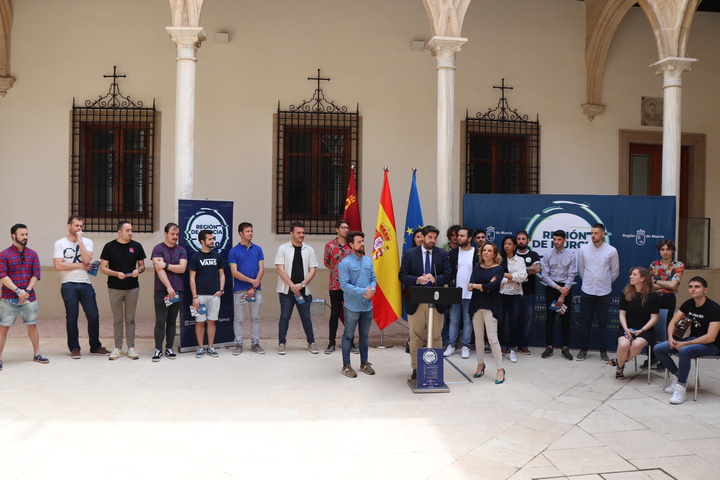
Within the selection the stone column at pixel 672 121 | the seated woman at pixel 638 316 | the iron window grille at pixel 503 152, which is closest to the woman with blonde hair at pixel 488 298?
the seated woman at pixel 638 316

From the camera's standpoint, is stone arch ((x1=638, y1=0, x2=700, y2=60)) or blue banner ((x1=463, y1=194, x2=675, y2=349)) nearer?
blue banner ((x1=463, y1=194, x2=675, y2=349))

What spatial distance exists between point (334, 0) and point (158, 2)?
297 cm

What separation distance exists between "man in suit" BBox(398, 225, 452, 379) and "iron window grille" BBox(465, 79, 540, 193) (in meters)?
4.84

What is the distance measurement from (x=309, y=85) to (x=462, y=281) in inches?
198

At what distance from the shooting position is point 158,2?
1072cm

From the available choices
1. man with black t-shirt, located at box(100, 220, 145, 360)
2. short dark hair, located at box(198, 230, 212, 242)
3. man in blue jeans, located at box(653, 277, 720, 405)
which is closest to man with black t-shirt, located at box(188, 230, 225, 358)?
short dark hair, located at box(198, 230, 212, 242)

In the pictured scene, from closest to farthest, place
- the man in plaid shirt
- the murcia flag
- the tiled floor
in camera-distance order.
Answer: the tiled floor
the man in plaid shirt
the murcia flag

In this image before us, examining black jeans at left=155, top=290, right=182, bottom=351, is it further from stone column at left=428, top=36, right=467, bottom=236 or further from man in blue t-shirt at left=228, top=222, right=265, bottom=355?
stone column at left=428, top=36, right=467, bottom=236

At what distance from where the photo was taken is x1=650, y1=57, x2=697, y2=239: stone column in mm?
9047

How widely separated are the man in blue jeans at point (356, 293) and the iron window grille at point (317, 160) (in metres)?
4.12

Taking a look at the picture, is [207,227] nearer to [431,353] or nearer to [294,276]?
[294,276]

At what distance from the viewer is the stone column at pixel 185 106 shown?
26.9ft

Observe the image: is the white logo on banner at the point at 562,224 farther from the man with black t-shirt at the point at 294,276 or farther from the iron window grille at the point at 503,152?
the iron window grille at the point at 503,152

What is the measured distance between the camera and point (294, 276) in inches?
314
